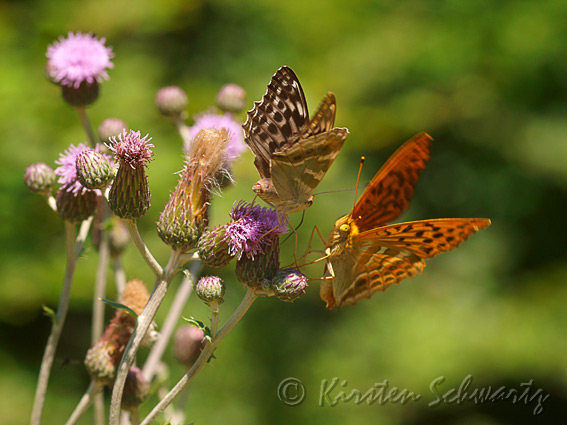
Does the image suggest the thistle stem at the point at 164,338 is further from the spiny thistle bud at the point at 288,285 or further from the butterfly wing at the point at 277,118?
the butterfly wing at the point at 277,118

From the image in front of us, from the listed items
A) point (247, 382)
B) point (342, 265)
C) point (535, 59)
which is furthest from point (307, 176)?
point (535, 59)

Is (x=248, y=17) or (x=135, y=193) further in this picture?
(x=248, y=17)

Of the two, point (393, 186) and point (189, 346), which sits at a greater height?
point (393, 186)

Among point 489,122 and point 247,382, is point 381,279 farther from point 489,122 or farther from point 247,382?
point 489,122

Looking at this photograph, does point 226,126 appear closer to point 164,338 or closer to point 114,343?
point 164,338

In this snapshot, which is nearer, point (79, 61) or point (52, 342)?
point (52, 342)

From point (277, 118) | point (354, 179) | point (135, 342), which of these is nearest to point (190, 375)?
point (135, 342)

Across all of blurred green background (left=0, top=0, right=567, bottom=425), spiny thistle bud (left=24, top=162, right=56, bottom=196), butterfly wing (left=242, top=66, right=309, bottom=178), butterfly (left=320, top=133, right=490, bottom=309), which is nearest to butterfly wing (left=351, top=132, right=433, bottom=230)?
butterfly (left=320, top=133, right=490, bottom=309)
